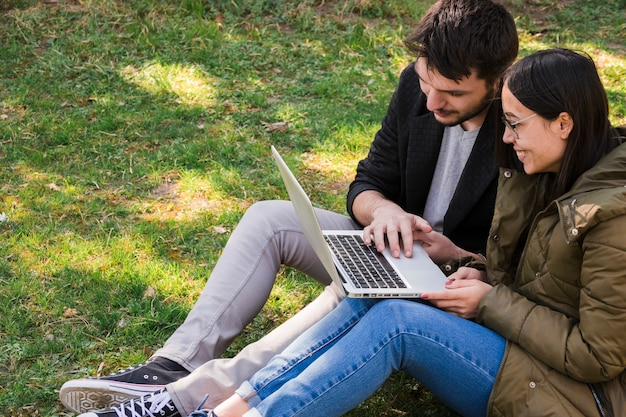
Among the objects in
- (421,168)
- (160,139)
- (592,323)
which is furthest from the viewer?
A: (160,139)

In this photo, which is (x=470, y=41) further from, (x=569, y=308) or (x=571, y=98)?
(x=569, y=308)

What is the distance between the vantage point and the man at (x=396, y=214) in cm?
286

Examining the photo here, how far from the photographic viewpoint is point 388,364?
2479mm

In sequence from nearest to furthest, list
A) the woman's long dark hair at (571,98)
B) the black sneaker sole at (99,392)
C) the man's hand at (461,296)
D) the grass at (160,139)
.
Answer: the woman's long dark hair at (571,98) → the man's hand at (461,296) → the black sneaker sole at (99,392) → the grass at (160,139)

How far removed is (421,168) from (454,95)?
37cm

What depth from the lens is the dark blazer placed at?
9.92 ft

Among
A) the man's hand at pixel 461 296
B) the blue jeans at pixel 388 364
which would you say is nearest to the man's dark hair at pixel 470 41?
the man's hand at pixel 461 296

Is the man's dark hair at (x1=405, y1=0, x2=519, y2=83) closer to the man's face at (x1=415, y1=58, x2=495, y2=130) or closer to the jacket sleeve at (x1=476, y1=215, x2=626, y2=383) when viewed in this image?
the man's face at (x1=415, y1=58, x2=495, y2=130)

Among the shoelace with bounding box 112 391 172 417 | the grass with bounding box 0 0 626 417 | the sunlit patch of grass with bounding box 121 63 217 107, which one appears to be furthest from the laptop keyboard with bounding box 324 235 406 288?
the sunlit patch of grass with bounding box 121 63 217 107

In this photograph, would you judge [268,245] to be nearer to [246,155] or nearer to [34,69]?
[246,155]

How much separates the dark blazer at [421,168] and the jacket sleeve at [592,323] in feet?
2.46

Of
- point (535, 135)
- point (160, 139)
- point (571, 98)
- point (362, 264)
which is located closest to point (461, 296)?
point (362, 264)

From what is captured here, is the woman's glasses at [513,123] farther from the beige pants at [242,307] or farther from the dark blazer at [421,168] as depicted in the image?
the beige pants at [242,307]

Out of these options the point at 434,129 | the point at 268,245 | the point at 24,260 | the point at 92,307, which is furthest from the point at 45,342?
the point at 434,129
